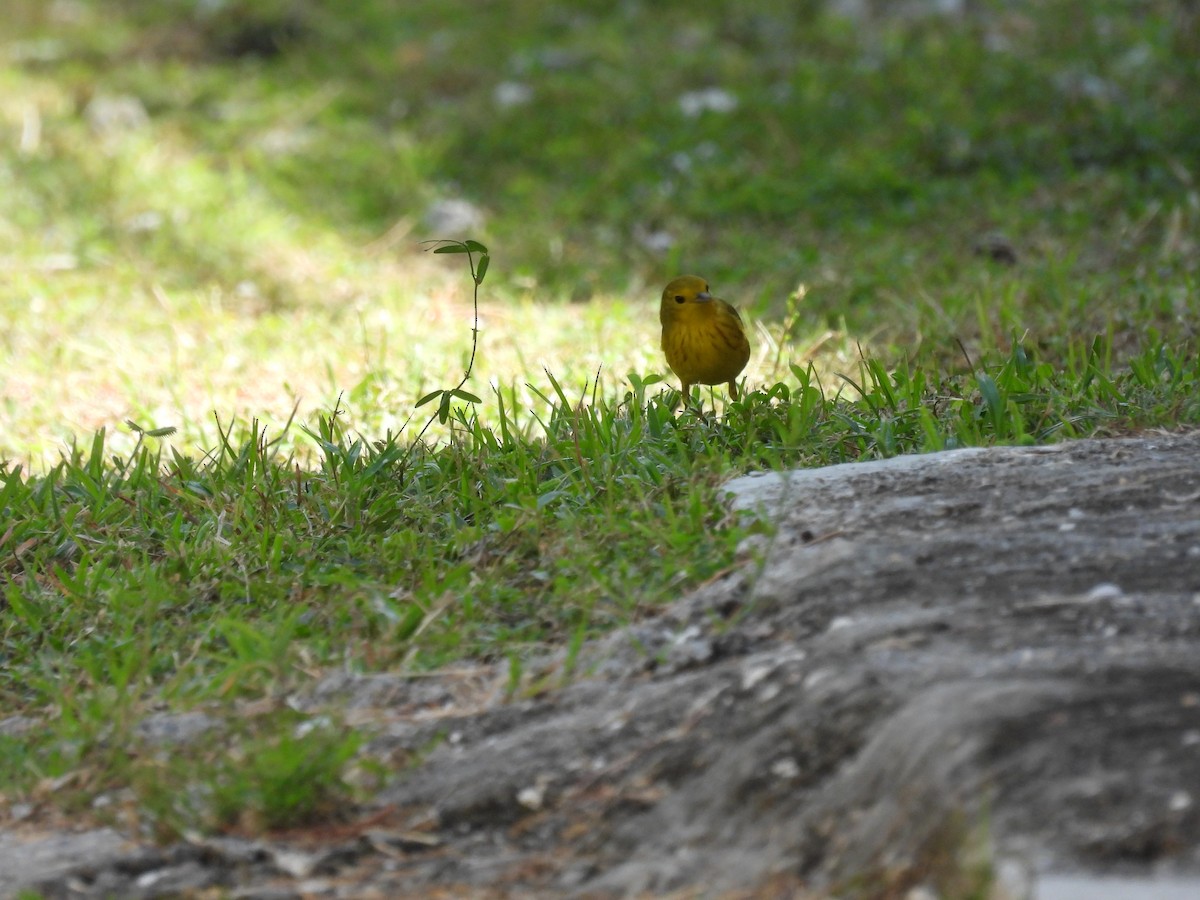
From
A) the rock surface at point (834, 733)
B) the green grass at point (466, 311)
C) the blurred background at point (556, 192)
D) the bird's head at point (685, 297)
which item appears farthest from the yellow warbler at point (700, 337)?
the rock surface at point (834, 733)

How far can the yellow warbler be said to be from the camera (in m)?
3.79

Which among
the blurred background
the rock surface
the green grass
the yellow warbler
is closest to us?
the rock surface

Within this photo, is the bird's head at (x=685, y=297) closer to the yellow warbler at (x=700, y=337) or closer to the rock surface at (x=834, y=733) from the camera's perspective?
the yellow warbler at (x=700, y=337)

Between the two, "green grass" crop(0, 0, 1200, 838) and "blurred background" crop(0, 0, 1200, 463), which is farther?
"blurred background" crop(0, 0, 1200, 463)

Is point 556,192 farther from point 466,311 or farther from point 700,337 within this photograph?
point 700,337

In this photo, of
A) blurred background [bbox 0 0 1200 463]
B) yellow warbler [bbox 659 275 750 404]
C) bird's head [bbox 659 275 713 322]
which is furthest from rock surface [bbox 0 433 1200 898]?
blurred background [bbox 0 0 1200 463]

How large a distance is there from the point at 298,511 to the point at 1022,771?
6.72 ft

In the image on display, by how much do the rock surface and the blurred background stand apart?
1486mm

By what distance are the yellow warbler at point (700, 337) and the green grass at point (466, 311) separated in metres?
0.14

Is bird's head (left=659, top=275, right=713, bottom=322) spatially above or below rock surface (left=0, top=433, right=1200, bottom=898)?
above

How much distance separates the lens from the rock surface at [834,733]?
2.06 metres

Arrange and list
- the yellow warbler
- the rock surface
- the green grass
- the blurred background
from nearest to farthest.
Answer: the rock surface
the green grass
the yellow warbler
the blurred background

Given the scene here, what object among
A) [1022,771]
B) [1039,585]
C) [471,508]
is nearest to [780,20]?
[471,508]

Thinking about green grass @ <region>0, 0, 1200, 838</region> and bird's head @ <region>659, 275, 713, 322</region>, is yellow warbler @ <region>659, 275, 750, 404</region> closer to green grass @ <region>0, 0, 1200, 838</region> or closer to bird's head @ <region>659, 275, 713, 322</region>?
bird's head @ <region>659, 275, 713, 322</region>
